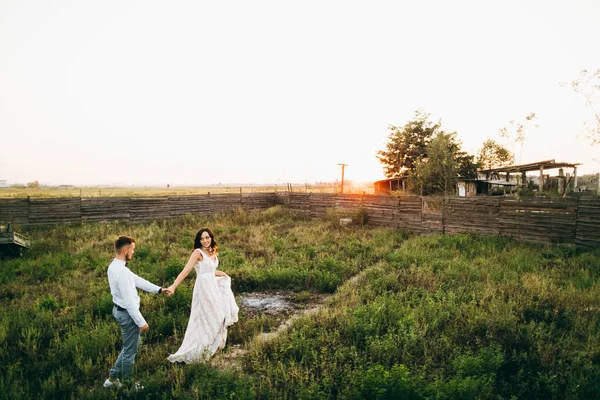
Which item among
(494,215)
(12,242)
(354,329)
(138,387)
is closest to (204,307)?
(138,387)

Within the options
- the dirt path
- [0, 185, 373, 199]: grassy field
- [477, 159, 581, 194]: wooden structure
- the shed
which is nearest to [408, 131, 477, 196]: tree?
[477, 159, 581, 194]: wooden structure

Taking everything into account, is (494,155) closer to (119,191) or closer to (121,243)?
(121,243)

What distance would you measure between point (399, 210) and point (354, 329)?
11.5 m

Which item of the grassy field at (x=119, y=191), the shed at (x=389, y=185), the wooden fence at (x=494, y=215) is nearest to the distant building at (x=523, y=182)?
the shed at (x=389, y=185)

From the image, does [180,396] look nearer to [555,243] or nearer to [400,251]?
[400,251]

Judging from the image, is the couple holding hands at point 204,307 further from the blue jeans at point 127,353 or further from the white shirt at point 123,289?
the white shirt at point 123,289

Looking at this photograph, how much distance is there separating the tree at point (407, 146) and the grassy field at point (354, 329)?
22578mm

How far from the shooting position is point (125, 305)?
4.02m

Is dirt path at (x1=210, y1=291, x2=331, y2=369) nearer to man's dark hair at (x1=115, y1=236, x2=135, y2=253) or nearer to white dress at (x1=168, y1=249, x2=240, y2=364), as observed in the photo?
white dress at (x1=168, y1=249, x2=240, y2=364)

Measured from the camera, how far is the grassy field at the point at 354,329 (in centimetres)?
413

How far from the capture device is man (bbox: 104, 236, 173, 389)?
13.2 ft

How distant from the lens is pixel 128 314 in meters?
4.11

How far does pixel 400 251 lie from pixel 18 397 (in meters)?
10.2

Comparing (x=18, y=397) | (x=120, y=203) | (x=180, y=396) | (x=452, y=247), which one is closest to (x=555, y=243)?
(x=452, y=247)
